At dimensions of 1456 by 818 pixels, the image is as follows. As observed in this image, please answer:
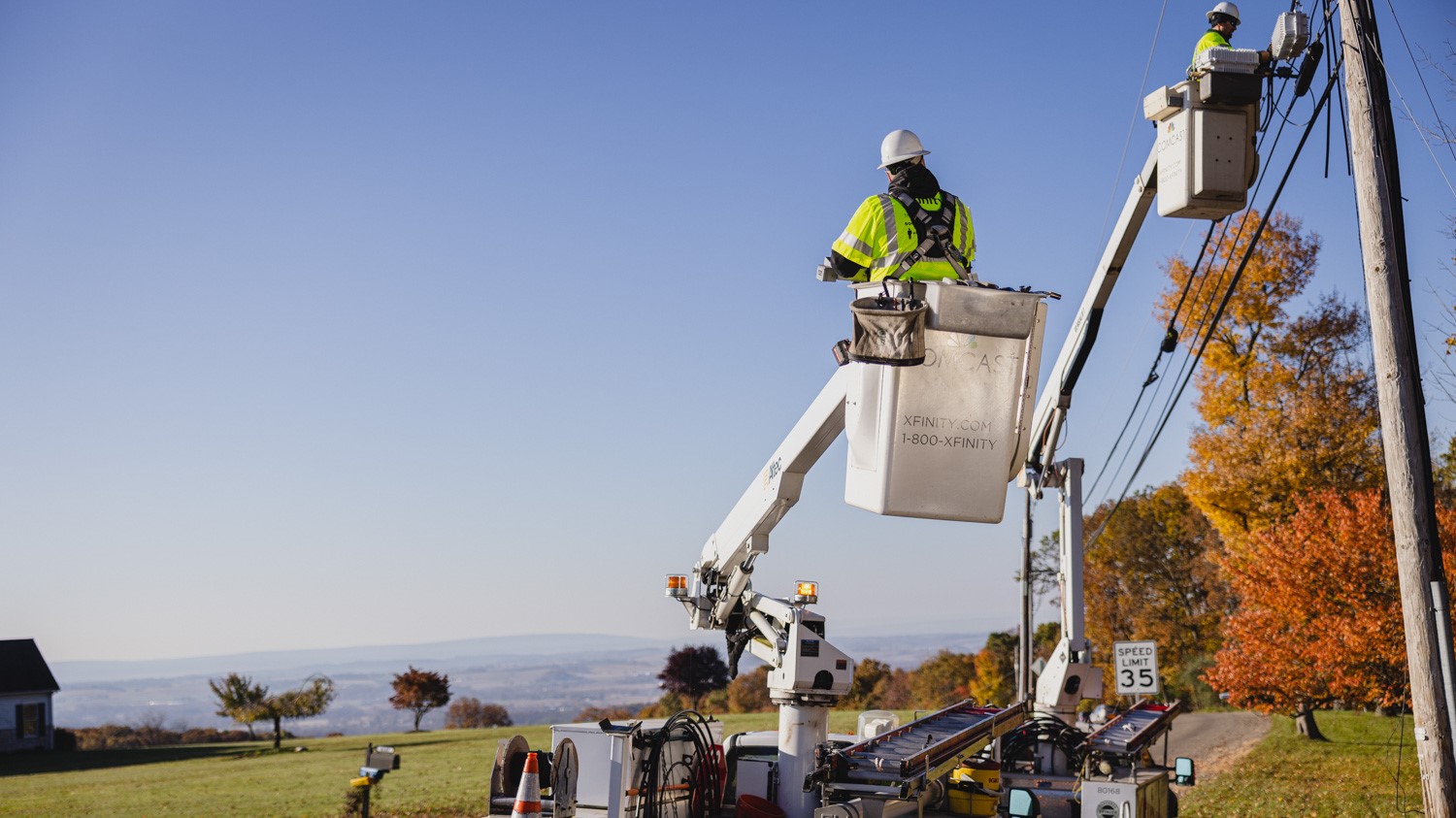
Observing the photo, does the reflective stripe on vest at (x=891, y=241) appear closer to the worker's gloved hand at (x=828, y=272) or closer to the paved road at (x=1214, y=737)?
the worker's gloved hand at (x=828, y=272)

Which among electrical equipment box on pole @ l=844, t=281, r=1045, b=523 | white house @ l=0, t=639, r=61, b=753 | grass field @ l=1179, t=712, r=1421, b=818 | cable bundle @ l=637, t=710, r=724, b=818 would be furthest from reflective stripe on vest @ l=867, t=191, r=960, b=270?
white house @ l=0, t=639, r=61, b=753

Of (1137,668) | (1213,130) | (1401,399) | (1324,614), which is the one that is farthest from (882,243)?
(1324,614)

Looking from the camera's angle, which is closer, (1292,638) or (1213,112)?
(1213,112)

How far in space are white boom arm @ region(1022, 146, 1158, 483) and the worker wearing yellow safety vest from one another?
5.96ft

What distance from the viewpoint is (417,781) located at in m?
28.8

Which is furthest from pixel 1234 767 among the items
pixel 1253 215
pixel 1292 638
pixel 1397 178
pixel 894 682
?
pixel 894 682

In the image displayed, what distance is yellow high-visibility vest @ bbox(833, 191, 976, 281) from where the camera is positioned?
9.33 m

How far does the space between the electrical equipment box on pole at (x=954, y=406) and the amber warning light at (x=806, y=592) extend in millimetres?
1717

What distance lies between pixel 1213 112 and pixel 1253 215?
25611 mm

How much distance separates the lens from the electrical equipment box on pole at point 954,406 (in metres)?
8.92

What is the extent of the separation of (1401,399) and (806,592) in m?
5.41

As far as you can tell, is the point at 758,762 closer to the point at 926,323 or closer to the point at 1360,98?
the point at 926,323

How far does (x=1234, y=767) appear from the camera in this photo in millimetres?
28594

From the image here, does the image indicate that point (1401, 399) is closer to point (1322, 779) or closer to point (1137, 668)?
point (1137, 668)
